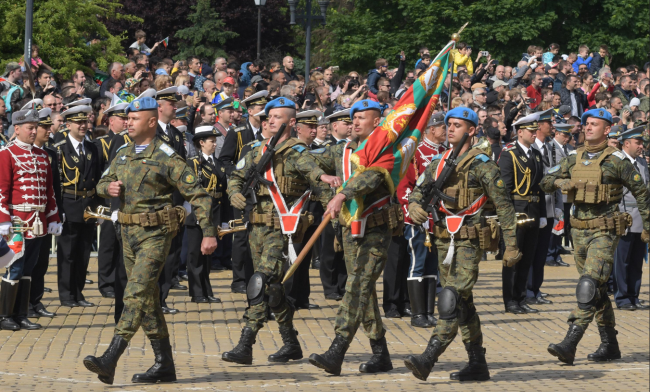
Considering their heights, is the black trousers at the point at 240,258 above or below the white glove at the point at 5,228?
below

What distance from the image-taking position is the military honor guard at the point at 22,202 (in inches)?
452

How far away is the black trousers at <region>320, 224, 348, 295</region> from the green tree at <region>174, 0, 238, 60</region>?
21.5 metres

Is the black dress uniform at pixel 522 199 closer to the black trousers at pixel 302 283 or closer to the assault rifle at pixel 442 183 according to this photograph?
the black trousers at pixel 302 283

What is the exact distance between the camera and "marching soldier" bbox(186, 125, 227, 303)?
13695 millimetres

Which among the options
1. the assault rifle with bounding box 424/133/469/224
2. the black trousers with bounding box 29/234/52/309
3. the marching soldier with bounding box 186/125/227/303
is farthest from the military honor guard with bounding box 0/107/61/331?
the assault rifle with bounding box 424/133/469/224

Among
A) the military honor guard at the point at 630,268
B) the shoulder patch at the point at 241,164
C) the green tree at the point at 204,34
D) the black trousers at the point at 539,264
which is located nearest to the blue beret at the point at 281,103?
the shoulder patch at the point at 241,164

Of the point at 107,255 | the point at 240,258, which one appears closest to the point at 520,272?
the point at 240,258

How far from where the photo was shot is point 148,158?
29.2 feet

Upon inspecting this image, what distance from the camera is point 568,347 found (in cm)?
1027

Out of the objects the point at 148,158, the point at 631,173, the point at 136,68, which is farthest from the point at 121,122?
the point at 136,68

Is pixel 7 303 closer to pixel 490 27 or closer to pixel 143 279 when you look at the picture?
pixel 143 279

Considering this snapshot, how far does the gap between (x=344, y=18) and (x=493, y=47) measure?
18.8ft

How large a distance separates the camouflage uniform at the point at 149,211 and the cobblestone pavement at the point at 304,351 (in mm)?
624

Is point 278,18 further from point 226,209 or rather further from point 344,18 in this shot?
point 226,209
